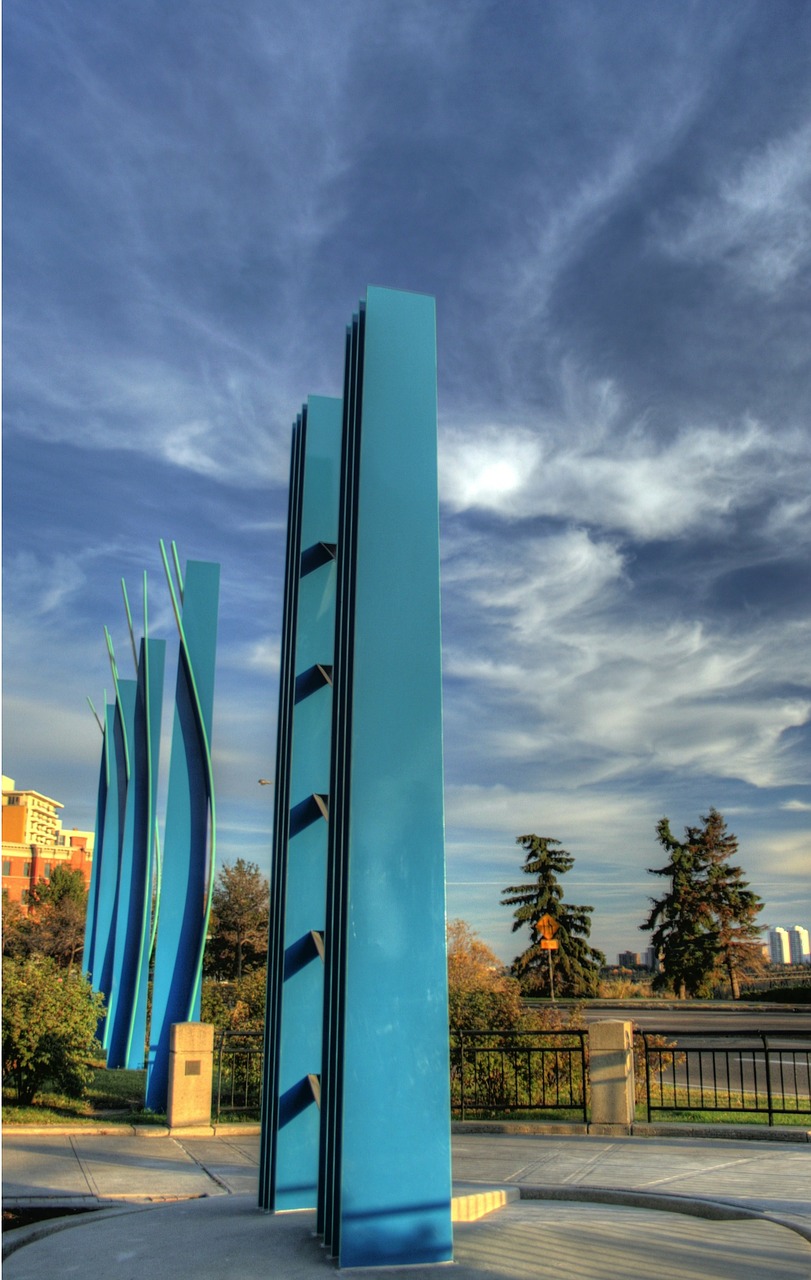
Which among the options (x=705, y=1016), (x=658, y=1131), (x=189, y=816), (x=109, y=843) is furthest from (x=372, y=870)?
(x=705, y=1016)

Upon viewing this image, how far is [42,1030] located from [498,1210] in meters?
8.11

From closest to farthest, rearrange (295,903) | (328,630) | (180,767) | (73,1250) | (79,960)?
1. (73,1250)
2. (295,903)
3. (328,630)
4. (180,767)
5. (79,960)

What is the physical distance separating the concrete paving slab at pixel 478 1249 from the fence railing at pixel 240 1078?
6543mm

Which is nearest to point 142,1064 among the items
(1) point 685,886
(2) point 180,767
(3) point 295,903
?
(2) point 180,767

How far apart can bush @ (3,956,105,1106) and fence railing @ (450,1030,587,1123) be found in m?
4.98

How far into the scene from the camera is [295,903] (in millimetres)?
7742

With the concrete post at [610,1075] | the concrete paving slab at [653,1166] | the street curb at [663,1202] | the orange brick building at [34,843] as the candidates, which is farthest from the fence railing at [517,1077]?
the orange brick building at [34,843]

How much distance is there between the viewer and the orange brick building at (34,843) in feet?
314

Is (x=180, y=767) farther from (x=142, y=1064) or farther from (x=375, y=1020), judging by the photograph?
(x=375, y=1020)

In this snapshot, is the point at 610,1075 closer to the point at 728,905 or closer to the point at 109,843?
the point at 109,843

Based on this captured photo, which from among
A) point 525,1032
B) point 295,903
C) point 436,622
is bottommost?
point 525,1032

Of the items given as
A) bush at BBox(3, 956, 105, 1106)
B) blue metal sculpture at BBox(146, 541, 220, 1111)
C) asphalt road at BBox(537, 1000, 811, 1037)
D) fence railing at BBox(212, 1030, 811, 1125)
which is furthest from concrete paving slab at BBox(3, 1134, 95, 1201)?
asphalt road at BBox(537, 1000, 811, 1037)

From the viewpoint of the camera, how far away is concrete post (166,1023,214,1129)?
12.3m

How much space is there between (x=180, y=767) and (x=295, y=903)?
27.8ft
